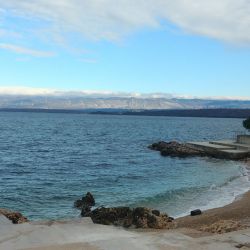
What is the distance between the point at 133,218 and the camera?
1894 centimetres

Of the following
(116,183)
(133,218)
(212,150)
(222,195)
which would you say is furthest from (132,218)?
(212,150)

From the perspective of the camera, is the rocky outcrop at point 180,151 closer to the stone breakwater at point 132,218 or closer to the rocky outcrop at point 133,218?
the stone breakwater at point 132,218

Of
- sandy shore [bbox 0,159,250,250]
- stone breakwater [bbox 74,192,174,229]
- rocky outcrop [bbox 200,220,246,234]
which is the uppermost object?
sandy shore [bbox 0,159,250,250]

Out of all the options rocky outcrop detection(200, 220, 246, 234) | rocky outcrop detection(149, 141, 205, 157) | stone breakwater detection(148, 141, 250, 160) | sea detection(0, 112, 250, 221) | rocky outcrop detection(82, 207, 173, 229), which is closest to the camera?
rocky outcrop detection(200, 220, 246, 234)

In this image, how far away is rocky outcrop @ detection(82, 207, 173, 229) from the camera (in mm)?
18469

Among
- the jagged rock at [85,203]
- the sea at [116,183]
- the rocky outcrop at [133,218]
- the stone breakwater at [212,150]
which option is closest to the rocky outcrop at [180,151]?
the stone breakwater at [212,150]

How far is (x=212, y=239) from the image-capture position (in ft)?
43.1

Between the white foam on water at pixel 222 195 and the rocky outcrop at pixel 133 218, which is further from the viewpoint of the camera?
the white foam on water at pixel 222 195

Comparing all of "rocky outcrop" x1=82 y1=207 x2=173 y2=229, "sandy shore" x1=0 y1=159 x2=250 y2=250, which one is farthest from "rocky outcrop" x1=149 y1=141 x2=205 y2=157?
"sandy shore" x1=0 y1=159 x2=250 y2=250

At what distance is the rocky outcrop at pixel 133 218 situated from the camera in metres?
18.5

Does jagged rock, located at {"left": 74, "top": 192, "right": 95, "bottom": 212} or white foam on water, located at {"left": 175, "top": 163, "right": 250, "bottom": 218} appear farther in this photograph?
white foam on water, located at {"left": 175, "top": 163, "right": 250, "bottom": 218}

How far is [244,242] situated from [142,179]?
26.0 m

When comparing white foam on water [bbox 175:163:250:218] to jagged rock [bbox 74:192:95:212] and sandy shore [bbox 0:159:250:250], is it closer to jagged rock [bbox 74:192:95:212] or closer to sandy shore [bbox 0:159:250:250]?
jagged rock [bbox 74:192:95:212]

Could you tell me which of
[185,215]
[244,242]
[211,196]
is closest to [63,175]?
[211,196]
